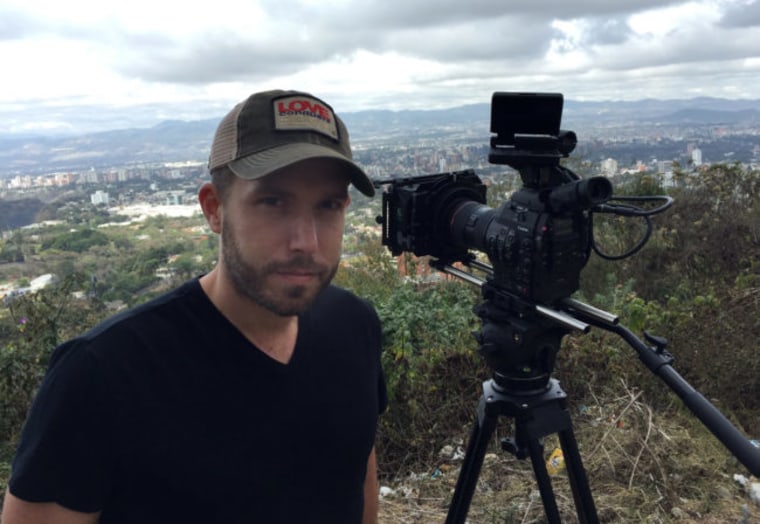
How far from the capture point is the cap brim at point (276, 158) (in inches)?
43.9

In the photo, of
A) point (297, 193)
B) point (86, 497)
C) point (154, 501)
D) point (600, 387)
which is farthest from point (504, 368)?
point (600, 387)

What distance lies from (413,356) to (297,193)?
2.32m

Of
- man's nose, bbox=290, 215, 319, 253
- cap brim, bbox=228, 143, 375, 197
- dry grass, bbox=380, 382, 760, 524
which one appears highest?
cap brim, bbox=228, 143, 375, 197

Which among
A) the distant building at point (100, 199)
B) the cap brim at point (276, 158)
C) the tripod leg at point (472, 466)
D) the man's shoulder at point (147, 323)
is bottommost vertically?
the distant building at point (100, 199)

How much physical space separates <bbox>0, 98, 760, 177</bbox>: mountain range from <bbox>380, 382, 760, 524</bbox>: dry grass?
10.1 metres

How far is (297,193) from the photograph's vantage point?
1.19 metres

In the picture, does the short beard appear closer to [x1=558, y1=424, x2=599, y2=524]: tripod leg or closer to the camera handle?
the camera handle

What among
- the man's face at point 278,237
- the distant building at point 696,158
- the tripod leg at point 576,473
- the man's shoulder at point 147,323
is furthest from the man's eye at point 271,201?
the distant building at point 696,158

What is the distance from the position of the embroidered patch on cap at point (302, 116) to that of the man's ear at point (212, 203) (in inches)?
8.5

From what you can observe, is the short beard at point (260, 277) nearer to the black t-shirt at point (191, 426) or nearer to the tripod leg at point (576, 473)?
the black t-shirt at point (191, 426)

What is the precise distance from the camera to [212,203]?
125 cm

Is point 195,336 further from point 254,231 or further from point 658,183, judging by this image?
point 658,183

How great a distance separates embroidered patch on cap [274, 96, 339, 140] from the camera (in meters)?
1.20

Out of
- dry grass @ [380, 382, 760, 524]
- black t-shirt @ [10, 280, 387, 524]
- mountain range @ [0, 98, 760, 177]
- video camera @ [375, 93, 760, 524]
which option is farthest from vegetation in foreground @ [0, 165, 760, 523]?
mountain range @ [0, 98, 760, 177]
